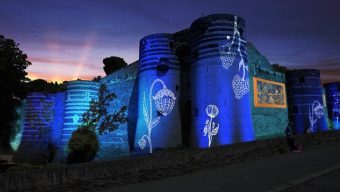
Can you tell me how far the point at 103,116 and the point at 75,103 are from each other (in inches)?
89.4

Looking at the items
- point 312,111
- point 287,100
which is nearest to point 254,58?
point 287,100

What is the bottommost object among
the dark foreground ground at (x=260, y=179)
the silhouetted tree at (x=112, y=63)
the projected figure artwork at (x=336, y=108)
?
the dark foreground ground at (x=260, y=179)

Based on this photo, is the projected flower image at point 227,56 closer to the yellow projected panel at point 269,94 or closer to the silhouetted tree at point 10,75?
the yellow projected panel at point 269,94

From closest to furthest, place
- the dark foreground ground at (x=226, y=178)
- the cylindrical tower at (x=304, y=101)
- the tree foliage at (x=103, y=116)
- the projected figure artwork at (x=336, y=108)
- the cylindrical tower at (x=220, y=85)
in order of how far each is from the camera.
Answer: the dark foreground ground at (x=226, y=178), the cylindrical tower at (x=220, y=85), the tree foliage at (x=103, y=116), the cylindrical tower at (x=304, y=101), the projected figure artwork at (x=336, y=108)

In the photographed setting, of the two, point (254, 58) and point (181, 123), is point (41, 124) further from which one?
point (254, 58)

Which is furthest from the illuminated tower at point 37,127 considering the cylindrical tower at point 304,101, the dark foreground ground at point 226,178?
the dark foreground ground at point 226,178

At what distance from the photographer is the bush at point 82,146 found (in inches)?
791

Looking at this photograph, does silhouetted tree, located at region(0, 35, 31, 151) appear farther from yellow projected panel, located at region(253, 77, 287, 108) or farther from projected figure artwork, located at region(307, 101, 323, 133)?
projected figure artwork, located at region(307, 101, 323, 133)

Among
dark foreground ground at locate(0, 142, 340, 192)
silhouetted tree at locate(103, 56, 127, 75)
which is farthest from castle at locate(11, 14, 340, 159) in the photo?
silhouetted tree at locate(103, 56, 127, 75)

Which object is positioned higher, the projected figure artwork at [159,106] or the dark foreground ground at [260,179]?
the projected figure artwork at [159,106]

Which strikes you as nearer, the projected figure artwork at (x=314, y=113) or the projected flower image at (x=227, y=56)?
the projected flower image at (x=227, y=56)

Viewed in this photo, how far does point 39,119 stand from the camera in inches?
1069

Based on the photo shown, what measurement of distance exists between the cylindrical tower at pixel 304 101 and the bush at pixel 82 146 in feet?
46.8

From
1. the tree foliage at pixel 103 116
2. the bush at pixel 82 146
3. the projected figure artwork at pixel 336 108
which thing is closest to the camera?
the bush at pixel 82 146
